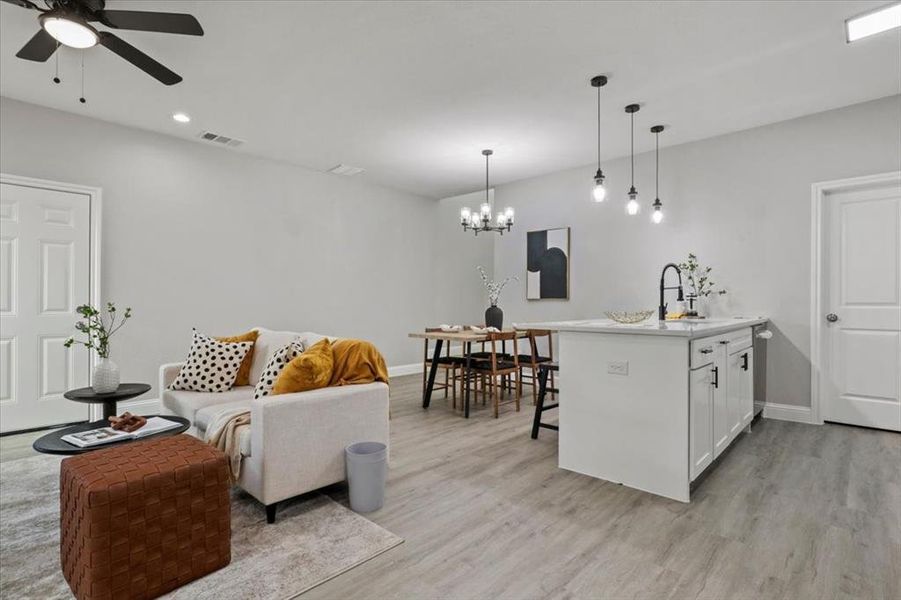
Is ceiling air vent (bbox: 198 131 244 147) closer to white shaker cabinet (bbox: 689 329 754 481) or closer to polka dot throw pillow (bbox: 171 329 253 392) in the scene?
polka dot throw pillow (bbox: 171 329 253 392)

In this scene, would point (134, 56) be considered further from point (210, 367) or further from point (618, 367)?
point (618, 367)

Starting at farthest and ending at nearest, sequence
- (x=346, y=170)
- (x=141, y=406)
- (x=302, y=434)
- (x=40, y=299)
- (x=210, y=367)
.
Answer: (x=346, y=170) → (x=141, y=406) → (x=40, y=299) → (x=210, y=367) → (x=302, y=434)

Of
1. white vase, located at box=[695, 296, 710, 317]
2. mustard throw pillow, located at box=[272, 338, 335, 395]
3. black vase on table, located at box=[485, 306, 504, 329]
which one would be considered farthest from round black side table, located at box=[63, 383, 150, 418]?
white vase, located at box=[695, 296, 710, 317]

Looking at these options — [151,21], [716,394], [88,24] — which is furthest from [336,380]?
[716,394]

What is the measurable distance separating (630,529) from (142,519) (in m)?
2.10

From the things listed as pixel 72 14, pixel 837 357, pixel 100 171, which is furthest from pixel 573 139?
pixel 100 171

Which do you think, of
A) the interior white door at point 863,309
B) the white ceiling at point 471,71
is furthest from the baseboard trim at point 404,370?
the interior white door at point 863,309

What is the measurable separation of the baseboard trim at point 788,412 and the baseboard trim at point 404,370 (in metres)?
4.46

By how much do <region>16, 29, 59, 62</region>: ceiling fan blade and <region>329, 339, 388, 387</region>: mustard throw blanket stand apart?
2.24 metres

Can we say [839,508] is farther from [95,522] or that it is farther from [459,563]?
[95,522]

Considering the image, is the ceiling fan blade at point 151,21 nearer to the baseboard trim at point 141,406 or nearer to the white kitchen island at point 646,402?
the white kitchen island at point 646,402

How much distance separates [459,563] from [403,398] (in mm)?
3289

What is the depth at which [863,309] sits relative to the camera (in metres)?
3.94

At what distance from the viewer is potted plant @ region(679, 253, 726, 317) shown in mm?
4648
